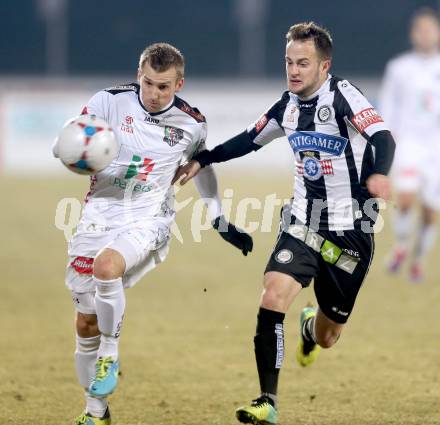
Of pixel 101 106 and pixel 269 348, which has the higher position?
pixel 101 106

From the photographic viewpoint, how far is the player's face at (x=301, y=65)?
5.84 m

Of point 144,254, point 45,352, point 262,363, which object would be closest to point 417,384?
point 262,363

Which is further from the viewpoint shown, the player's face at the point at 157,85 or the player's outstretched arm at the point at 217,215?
the player's outstretched arm at the point at 217,215

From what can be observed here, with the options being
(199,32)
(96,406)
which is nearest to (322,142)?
(96,406)

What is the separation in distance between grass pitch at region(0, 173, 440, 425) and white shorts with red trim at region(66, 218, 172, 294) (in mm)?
784

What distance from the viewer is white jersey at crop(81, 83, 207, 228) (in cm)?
589

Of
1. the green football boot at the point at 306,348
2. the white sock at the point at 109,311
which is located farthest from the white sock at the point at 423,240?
the white sock at the point at 109,311

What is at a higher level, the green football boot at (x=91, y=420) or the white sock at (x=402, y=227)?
the white sock at (x=402, y=227)

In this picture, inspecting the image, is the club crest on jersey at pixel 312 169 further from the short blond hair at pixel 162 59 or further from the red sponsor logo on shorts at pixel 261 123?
the short blond hair at pixel 162 59

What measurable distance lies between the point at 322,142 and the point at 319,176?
213 millimetres

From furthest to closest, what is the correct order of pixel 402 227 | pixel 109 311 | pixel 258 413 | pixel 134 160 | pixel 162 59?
pixel 402 227, pixel 134 160, pixel 162 59, pixel 109 311, pixel 258 413

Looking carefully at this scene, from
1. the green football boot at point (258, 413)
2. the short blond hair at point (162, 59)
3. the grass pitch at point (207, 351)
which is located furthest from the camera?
the grass pitch at point (207, 351)

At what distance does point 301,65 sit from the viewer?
5.86 m

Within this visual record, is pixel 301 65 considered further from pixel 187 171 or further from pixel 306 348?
pixel 306 348
